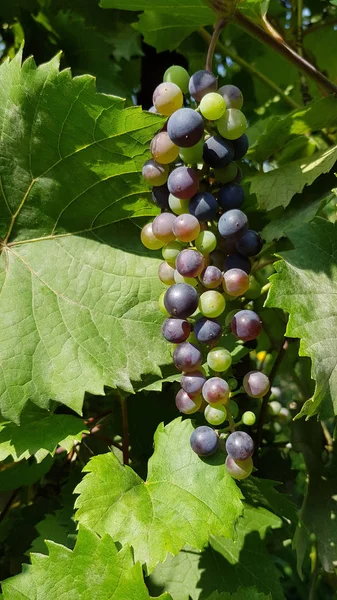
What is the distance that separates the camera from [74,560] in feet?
2.81

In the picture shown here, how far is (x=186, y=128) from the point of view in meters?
0.77

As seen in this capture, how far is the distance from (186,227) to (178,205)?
46 millimetres

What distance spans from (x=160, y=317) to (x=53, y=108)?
14.2 inches

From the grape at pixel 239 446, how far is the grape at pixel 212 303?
169 mm

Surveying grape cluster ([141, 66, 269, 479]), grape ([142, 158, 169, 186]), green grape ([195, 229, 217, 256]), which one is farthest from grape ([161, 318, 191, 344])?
grape ([142, 158, 169, 186])

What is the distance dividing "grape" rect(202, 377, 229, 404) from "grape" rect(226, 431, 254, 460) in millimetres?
51

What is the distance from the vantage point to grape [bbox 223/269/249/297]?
818 mm

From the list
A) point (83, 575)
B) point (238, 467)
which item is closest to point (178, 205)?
point (238, 467)

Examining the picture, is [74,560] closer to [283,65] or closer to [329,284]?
[329,284]

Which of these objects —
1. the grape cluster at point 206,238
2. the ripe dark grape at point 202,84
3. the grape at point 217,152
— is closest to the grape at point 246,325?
the grape cluster at point 206,238

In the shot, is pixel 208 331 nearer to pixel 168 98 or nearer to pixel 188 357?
pixel 188 357

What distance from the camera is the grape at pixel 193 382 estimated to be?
84 centimetres

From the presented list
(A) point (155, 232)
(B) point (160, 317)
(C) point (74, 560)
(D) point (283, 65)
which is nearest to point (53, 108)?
(A) point (155, 232)

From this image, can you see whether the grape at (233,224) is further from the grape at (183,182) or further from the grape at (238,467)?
the grape at (238,467)
